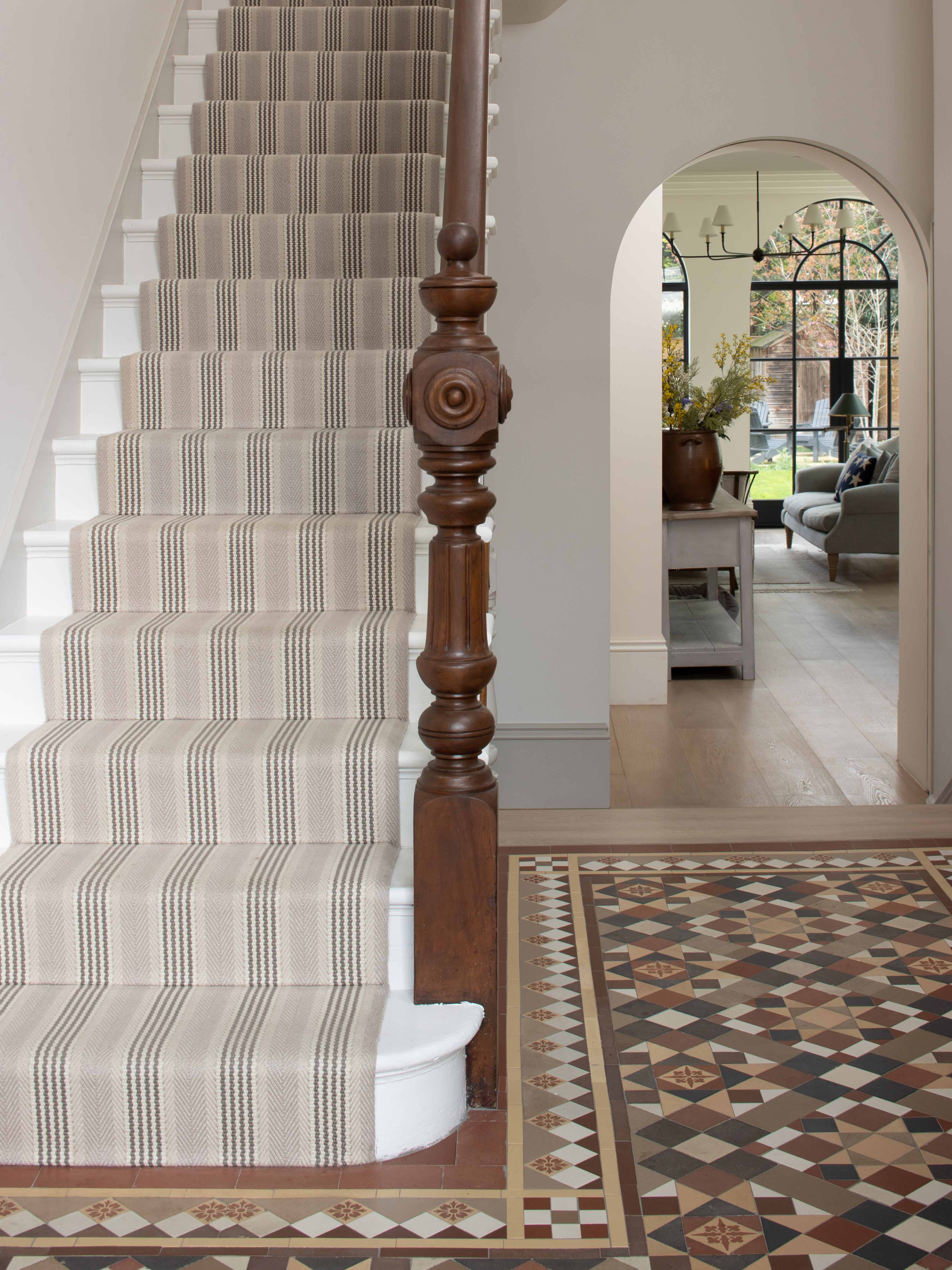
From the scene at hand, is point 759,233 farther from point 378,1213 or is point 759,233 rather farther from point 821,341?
point 378,1213

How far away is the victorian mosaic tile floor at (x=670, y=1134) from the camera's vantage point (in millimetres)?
1479

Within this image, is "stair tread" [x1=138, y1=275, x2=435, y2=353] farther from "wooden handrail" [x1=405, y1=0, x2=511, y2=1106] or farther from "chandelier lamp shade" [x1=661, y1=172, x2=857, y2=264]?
"chandelier lamp shade" [x1=661, y1=172, x2=857, y2=264]

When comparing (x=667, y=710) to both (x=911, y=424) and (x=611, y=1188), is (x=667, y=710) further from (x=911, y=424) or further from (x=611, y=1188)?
(x=611, y=1188)

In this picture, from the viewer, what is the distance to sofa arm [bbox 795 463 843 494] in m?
10.5

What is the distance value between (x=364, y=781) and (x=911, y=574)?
2.83 metres

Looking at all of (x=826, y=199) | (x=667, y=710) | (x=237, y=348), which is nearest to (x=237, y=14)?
(x=237, y=348)

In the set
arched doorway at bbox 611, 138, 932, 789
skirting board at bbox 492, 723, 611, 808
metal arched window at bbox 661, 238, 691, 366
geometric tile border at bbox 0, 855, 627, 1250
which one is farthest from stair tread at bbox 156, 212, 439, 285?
metal arched window at bbox 661, 238, 691, 366

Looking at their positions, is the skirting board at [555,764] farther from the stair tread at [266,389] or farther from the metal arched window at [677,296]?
the metal arched window at [677,296]

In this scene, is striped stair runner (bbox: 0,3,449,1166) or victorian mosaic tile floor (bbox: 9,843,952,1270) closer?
victorian mosaic tile floor (bbox: 9,843,952,1270)

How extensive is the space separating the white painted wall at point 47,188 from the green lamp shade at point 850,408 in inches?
353

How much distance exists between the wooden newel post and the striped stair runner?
4.9 inches

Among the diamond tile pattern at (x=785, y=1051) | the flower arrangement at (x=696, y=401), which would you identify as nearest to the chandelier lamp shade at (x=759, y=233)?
the flower arrangement at (x=696, y=401)

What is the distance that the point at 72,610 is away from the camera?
93.3 inches

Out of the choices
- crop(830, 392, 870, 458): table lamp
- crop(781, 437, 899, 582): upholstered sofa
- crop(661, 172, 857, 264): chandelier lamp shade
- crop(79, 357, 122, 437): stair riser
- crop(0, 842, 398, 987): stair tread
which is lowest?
crop(0, 842, 398, 987): stair tread
